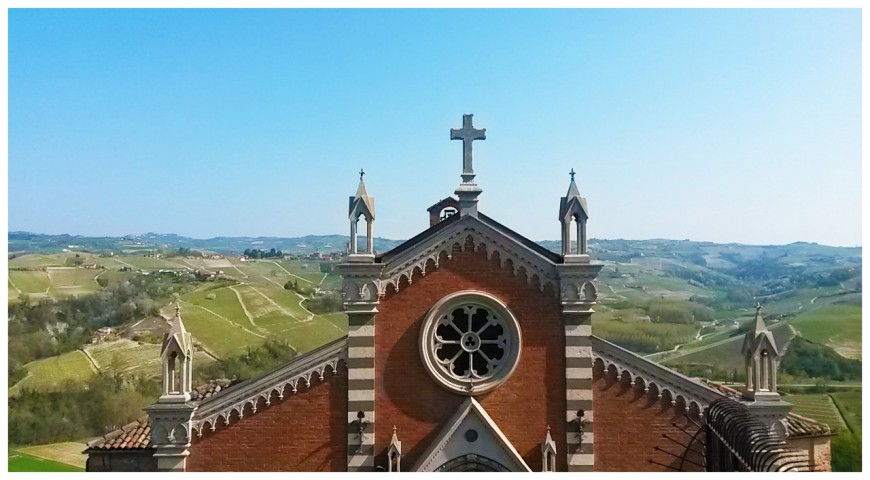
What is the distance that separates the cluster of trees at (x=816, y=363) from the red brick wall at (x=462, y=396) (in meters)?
22.6

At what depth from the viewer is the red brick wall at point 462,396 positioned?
14711 millimetres

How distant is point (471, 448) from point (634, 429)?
392 cm

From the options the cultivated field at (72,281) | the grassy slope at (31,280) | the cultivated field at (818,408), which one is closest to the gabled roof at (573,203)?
the cultivated field at (818,408)

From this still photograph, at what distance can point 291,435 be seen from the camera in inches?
574

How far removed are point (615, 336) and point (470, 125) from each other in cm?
2853

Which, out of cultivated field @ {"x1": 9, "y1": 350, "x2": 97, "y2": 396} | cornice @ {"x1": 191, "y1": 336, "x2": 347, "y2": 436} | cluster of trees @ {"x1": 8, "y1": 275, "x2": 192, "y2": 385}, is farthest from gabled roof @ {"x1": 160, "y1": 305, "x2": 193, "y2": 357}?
cultivated field @ {"x1": 9, "y1": 350, "x2": 97, "y2": 396}

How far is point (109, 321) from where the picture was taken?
42562 millimetres

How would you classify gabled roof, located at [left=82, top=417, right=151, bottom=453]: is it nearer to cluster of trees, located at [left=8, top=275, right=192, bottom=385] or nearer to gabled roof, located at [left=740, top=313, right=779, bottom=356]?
gabled roof, located at [left=740, top=313, right=779, bottom=356]

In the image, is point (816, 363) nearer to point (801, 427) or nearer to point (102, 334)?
point (801, 427)

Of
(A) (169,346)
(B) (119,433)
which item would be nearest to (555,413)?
(A) (169,346)

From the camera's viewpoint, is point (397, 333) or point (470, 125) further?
point (470, 125)

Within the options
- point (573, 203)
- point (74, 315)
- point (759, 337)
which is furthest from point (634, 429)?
point (74, 315)

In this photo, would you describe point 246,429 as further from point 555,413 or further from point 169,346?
point 555,413

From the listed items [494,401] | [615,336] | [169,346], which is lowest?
[615,336]
